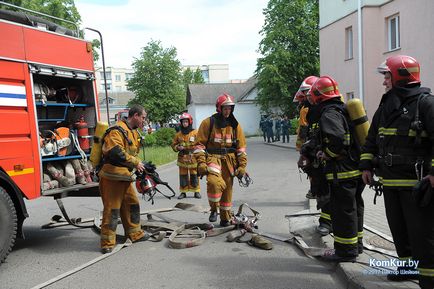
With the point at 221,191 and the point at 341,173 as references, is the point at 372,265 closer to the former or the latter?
the point at 341,173

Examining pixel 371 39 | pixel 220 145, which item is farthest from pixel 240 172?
pixel 371 39

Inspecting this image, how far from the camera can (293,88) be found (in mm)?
37688

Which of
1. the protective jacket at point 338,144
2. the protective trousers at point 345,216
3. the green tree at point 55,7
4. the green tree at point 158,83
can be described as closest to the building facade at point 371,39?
the green tree at point 55,7

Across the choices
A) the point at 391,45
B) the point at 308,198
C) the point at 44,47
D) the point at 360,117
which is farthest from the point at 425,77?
the point at 44,47

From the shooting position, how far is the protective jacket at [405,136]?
141 inches

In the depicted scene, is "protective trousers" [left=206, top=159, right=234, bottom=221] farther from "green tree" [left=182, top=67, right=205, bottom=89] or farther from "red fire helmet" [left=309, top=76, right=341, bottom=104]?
"green tree" [left=182, top=67, right=205, bottom=89]

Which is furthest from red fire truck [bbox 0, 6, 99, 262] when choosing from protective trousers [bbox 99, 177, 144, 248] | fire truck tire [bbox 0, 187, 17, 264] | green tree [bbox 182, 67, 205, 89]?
green tree [bbox 182, 67, 205, 89]

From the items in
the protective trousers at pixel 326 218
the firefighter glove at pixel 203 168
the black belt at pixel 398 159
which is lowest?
the protective trousers at pixel 326 218

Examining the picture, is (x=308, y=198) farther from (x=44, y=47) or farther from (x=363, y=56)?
(x=363, y=56)

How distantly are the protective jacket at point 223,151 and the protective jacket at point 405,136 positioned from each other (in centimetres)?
302

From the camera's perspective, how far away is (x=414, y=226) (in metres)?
3.62

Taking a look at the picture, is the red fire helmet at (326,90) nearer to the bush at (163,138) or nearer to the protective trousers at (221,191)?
the protective trousers at (221,191)

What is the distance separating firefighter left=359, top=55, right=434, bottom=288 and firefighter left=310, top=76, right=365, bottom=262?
55 centimetres

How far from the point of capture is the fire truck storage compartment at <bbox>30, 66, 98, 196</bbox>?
6.10 m
